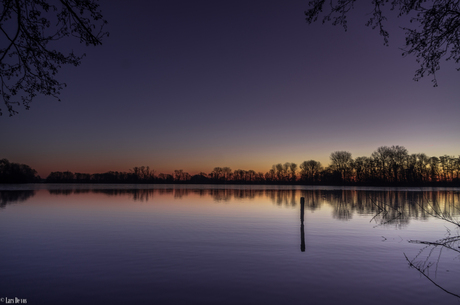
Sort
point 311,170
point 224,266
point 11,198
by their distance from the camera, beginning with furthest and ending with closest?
point 311,170 → point 11,198 → point 224,266

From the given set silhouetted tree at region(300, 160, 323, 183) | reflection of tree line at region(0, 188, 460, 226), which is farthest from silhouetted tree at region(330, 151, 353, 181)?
reflection of tree line at region(0, 188, 460, 226)

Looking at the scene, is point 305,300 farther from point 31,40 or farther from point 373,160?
point 373,160

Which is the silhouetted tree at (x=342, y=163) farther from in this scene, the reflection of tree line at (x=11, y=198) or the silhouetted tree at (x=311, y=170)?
the reflection of tree line at (x=11, y=198)

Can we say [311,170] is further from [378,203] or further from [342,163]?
[378,203]

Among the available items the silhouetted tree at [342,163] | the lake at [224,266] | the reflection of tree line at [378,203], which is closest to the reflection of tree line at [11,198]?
the reflection of tree line at [378,203]

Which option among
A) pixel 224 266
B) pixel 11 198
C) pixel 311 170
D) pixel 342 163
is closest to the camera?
pixel 224 266

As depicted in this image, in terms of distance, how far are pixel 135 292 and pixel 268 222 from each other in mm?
17367

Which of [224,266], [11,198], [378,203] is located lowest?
[11,198]

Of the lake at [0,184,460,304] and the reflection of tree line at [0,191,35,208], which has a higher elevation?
the lake at [0,184,460,304]

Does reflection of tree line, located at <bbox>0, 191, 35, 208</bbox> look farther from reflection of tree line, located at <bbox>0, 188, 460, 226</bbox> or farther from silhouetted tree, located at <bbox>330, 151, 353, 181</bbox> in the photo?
silhouetted tree, located at <bbox>330, 151, 353, 181</bbox>

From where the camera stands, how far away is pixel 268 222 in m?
25.1

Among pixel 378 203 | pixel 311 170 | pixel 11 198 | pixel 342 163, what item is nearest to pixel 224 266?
pixel 378 203

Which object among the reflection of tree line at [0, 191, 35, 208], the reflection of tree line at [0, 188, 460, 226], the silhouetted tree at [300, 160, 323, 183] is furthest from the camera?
the silhouetted tree at [300, 160, 323, 183]

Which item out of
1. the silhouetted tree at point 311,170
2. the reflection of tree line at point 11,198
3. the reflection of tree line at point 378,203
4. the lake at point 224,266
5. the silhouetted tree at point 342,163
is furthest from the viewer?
the silhouetted tree at point 311,170
